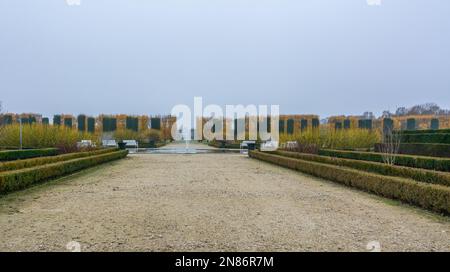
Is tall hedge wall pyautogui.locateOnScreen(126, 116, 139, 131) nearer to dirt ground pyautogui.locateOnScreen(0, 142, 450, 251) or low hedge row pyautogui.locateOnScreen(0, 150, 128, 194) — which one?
low hedge row pyautogui.locateOnScreen(0, 150, 128, 194)

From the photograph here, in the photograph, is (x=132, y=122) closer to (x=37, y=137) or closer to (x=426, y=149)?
(x=37, y=137)

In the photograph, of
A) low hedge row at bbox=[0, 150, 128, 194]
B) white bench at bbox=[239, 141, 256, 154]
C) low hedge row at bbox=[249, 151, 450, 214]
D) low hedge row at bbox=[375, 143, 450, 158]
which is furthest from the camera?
white bench at bbox=[239, 141, 256, 154]

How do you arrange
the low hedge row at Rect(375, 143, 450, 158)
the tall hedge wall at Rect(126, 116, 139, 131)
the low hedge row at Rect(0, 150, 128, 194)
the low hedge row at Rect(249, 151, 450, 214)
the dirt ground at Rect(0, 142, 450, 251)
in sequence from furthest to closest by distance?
the tall hedge wall at Rect(126, 116, 139, 131), the low hedge row at Rect(375, 143, 450, 158), the low hedge row at Rect(0, 150, 128, 194), the low hedge row at Rect(249, 151, 450, 214), the dirt ground at Rect(0, 142, 450, 251)

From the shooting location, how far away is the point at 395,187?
7.90 m

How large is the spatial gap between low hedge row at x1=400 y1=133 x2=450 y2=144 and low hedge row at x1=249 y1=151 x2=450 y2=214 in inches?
310

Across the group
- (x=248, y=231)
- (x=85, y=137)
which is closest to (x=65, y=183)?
(x=248, y=231)

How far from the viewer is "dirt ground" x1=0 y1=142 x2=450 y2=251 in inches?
178

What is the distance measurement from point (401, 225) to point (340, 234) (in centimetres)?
135

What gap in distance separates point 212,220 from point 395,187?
15.5ft

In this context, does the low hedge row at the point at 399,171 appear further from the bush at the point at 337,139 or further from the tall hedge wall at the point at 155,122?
the tall hedge wall at the point at 155,122

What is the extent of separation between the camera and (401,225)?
5.59 m

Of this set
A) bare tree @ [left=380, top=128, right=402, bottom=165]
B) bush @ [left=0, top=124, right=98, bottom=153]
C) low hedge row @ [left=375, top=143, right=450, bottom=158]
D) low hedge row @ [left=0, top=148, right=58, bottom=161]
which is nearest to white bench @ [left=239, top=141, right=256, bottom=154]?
low hedge row @ [left=375, top=143, right=450, bottom=158]

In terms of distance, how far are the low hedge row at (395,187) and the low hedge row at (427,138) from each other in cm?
788

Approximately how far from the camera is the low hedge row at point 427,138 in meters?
16.2
